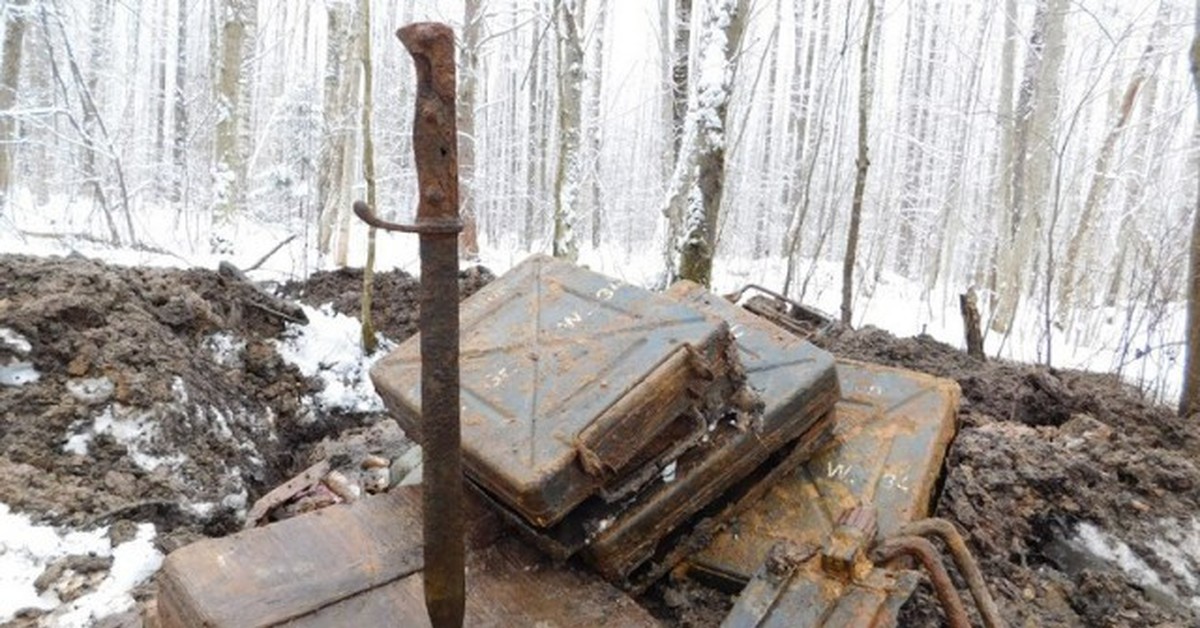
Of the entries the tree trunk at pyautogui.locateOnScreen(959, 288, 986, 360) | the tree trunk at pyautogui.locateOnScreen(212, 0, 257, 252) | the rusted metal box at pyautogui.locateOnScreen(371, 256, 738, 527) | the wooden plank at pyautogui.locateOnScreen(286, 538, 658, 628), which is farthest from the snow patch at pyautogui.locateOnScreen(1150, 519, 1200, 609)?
the tree trunk at pyautogui.locateOnScreen(212, 0, 257, 252)

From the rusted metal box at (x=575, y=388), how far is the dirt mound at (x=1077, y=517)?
96 centimetres

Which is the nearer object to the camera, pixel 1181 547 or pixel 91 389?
pixel 1181 547

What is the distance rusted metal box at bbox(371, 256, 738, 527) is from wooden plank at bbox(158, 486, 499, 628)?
10.5 inches

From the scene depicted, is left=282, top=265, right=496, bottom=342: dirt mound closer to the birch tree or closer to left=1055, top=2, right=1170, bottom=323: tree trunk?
the birch tree

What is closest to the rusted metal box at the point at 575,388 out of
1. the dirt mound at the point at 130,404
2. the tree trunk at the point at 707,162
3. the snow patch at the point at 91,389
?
the dirt mound at the point at 130,404

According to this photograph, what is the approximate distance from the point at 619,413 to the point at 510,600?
1.75 ft

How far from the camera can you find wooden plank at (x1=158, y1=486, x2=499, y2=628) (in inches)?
70.9

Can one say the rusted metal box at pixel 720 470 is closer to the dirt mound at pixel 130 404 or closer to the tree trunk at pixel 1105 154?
the dirt mound at pixel 130 404

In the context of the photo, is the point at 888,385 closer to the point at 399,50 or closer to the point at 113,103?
the point at 399,50

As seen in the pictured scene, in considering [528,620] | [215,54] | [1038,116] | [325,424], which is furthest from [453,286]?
[215,54]

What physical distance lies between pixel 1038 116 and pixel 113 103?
2834cm

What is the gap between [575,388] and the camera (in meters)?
2.07

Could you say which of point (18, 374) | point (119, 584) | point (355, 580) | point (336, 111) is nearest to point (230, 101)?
point (336, 111)

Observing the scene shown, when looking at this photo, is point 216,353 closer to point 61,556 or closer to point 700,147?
point 61,556
